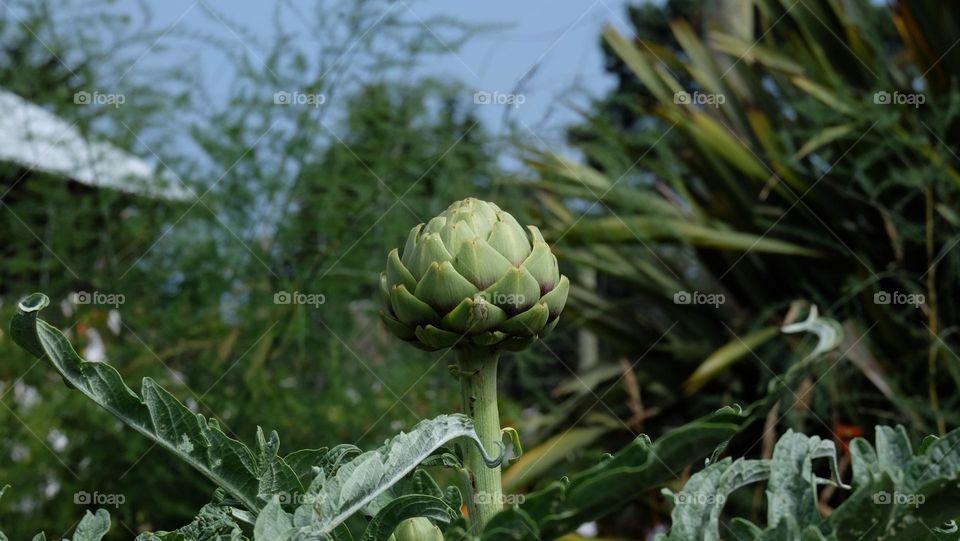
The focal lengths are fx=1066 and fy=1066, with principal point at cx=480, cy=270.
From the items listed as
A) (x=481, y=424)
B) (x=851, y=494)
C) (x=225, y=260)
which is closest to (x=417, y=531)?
(x=481, y=424)

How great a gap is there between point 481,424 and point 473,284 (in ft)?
0.22

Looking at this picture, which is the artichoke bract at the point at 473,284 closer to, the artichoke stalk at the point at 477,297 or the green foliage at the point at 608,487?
the artichoke stalk at the point at 477,297

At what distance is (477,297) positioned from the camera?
0.48 metres

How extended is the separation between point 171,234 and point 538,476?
1.04 meters

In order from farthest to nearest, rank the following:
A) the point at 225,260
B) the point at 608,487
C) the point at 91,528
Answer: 1. the point at 225,260
2. the point at 91,528
3. the point at 608,487

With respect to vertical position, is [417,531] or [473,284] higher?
[473,284]

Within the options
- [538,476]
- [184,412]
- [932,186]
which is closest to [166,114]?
[538,476]

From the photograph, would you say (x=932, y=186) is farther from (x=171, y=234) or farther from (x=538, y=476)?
(x=171, y=234)

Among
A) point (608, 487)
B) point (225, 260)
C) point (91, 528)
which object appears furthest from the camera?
point (225, 260)

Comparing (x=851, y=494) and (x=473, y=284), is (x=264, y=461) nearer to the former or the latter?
(x=473, y=284)

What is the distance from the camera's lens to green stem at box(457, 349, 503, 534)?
0.47 m

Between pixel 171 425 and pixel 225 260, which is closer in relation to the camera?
pixel 171 425

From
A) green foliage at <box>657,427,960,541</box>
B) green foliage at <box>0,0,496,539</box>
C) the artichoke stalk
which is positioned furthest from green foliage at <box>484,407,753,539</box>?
green foliage at <box>0,0,496,539</box>

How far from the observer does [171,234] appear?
7.70ft
